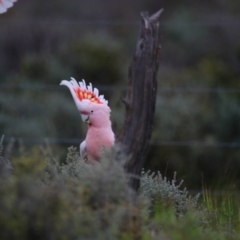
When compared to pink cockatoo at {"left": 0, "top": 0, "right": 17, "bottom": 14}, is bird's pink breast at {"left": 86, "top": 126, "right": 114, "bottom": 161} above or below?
below

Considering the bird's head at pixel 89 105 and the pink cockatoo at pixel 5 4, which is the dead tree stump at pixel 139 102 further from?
the pink cockatoo at pixel 5 4

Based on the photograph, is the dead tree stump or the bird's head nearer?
the dead tree stump

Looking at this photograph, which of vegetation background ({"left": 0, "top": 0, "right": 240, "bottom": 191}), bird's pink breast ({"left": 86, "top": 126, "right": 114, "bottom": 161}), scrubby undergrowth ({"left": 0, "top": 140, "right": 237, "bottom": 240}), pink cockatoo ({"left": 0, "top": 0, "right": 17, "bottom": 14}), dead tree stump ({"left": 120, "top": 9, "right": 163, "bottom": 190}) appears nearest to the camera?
scrubby undergrowth ({"left": 0, "top": 140, "right": 237, "bottom": 240})

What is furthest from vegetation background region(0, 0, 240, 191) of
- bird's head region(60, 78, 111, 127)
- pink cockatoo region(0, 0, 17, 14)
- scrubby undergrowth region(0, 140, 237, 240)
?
pink cockatoo region(0, 0, 17, 14)

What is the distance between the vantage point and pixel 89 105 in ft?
16.6

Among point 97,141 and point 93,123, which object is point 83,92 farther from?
point 97,141

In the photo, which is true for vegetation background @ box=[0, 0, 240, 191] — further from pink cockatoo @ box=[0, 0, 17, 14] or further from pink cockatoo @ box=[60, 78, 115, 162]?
pink cockatoo @ box=[0, 0, 17, 14]

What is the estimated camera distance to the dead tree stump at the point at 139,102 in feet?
13.8

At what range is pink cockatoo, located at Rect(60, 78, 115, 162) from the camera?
4.91 meters

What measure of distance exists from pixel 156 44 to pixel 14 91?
9248mm

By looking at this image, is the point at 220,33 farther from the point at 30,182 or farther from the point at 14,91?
the point at 30,182

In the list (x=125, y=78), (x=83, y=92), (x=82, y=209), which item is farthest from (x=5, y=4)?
(x=125, y=78)

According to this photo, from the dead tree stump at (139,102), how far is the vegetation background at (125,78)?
49 cm

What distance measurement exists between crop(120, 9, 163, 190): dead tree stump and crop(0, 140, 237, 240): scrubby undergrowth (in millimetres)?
206
